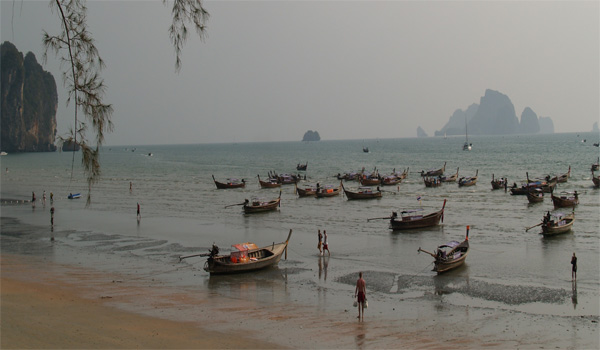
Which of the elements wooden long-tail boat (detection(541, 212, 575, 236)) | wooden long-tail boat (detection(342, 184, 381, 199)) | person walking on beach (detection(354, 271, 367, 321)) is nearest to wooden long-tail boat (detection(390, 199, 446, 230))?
wooden long-tail boat (detection(541, 212, 575, 236))

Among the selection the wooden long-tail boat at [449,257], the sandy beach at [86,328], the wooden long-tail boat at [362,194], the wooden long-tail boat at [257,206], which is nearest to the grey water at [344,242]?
the wooden long-tail boat at [449,257]

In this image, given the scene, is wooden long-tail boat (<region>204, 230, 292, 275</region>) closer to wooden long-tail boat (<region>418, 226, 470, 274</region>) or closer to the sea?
the sea

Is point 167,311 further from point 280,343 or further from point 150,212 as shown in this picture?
point 150,212

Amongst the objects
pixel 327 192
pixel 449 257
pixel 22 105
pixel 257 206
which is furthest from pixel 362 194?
pixel 22 105

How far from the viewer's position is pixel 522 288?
68.1ft

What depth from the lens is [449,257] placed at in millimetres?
23688

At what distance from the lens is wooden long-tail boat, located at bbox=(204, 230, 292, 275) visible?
23031 millimetres

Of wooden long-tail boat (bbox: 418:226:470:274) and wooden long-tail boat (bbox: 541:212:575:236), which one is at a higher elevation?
wooden long-tail boat (bbox: 541:212:575:236)

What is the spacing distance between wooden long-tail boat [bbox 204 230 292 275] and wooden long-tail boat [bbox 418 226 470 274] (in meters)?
7.01

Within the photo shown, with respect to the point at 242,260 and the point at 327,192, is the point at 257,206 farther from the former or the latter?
the point at 242,260

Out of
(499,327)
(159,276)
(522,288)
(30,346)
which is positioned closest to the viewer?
(30,346)

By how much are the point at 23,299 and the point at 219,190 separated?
4724cm

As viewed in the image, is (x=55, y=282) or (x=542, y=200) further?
(x=542, y=200)

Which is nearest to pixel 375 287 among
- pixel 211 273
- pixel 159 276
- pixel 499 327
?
pixel 499 327
